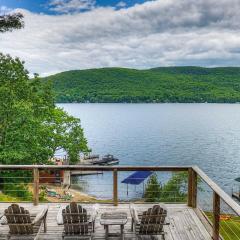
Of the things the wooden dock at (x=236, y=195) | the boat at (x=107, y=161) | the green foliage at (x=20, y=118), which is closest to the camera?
the green foliage at (x=20, y=118)

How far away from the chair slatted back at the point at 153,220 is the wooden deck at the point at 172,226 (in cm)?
40

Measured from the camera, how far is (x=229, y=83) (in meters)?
198

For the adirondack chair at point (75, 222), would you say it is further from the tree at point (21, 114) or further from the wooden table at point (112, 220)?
the tree at point (21, 114)

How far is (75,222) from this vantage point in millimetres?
5863

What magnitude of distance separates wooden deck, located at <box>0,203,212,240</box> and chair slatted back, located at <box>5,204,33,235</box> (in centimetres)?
45

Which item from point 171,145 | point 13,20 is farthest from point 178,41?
point 13,20

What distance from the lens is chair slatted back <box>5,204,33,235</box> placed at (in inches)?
224

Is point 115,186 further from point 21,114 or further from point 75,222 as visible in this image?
point 21,114

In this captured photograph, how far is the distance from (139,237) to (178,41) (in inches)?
6197

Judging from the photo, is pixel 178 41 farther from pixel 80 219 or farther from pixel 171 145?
pixel 80 219

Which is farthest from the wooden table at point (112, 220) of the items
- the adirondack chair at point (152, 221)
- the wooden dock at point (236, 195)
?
the wooden dock at point (236, 195)

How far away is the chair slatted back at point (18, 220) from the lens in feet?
18.7

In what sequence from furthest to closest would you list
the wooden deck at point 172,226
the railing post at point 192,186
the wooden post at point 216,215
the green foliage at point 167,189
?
the green foliage at point 167,189
the railing post at point 192,186
the wooden deck at point 172,226
the wooden post at point 216,215

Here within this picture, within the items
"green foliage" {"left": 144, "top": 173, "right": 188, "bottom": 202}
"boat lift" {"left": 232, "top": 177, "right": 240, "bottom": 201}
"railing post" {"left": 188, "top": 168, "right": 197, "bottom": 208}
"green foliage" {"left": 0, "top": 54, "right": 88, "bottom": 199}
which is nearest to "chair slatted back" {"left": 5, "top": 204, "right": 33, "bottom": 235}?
"railing post" {"left": 188, "top": 168, "right": 197, "bottom": 208}
